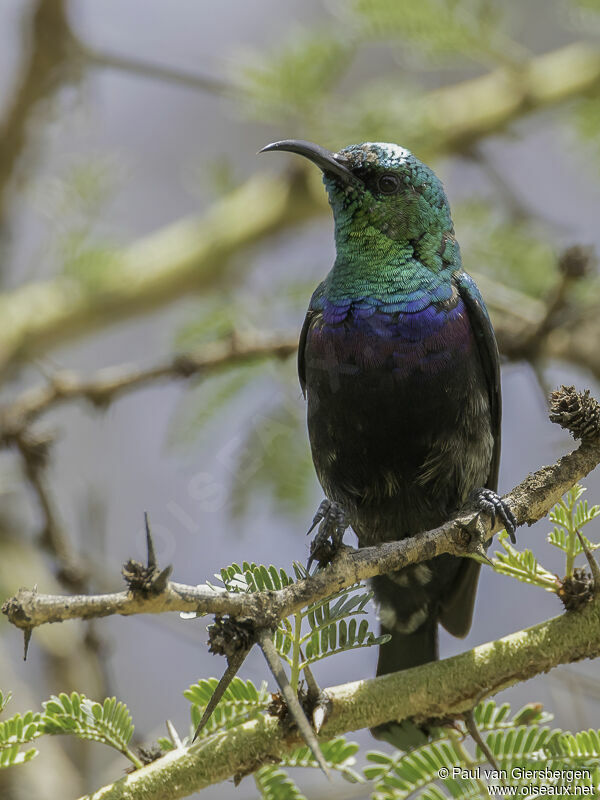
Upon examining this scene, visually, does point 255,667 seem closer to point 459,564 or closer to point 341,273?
point 459,564

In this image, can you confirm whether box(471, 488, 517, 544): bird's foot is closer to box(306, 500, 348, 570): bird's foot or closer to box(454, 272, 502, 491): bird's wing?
box(306, 500, 348, 570): bird's foot

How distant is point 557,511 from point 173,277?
330cm

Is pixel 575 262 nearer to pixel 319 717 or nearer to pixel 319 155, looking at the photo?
pixel 319 155

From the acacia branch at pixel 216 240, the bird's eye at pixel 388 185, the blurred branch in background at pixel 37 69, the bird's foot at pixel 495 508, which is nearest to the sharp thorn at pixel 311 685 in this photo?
the bird's foot at pixel 495 508

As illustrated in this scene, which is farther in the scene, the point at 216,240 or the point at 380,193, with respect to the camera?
the point at 216,240

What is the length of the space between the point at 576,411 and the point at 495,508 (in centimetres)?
Answer: 59

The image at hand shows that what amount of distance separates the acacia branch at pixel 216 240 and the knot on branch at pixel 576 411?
297cm

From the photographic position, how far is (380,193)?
3.38 metres

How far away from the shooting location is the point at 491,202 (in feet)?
16.3

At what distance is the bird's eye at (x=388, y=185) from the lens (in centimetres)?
338

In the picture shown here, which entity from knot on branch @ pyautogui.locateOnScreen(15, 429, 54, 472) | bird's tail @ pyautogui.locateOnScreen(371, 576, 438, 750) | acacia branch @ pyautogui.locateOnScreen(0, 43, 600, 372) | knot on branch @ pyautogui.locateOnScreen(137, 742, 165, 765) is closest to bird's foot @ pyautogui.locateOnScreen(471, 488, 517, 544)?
bird's tail @ pyautogui.locateOnScreen(371, 576, 438, 750)

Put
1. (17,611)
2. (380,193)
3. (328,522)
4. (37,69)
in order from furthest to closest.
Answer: (37,69) → (380,193) → (328,522) → (17,611)

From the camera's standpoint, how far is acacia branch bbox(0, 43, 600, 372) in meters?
4.97

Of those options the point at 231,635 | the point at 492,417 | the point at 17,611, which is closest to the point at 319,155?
the point at 492,417
